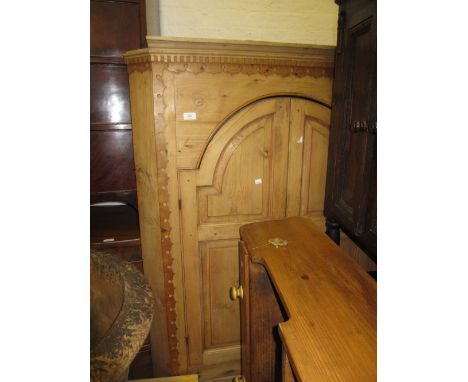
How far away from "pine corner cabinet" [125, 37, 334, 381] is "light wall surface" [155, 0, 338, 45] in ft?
2.34

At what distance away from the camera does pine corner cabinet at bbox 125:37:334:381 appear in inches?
61.1

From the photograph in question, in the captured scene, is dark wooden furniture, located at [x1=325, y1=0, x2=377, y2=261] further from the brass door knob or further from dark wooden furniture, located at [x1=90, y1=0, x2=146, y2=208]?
dark wooden furniture, located at [x1=90, y1=0, x2=146, y2=208]

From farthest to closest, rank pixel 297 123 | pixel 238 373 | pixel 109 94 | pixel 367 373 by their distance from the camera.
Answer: pixel 238 373, pixel 109 94, pixel 297 123, pixel 367 373

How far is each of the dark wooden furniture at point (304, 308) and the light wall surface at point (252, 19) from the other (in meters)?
1.49

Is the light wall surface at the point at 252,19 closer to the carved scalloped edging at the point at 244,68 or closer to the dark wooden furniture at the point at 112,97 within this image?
the dark wooden furniture at the point at 112,97

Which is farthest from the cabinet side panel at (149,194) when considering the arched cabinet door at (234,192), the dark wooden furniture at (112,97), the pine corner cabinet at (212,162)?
the dark wooden furniture at (112,97)

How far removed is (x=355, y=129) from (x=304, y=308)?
0.74 metres

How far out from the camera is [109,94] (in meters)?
1.89

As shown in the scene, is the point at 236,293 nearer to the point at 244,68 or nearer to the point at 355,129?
the point at 355,129

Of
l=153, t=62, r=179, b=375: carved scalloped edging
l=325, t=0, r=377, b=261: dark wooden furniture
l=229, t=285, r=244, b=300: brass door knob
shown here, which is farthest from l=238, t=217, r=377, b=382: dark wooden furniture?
l=153, t=62, r=179, b=375: carved scalloped edging
